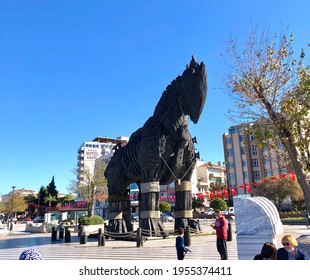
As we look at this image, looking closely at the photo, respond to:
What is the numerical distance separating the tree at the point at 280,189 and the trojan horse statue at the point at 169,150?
75.3 ft

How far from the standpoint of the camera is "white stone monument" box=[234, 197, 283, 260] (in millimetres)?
6974

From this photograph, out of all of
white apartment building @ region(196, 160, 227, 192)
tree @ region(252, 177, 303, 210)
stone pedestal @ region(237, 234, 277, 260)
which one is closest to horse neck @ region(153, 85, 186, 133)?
stone pedestal @ region(237, 234, 277, 260)

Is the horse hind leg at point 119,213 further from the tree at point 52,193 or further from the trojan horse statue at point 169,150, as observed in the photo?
the tree at point 52,193

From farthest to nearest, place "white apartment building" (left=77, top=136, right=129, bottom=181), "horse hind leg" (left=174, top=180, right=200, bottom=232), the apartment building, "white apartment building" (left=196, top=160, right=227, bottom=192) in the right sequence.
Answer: "white apartment building" (left=77, top=136, right=129, bottom=181)
"white apartment building" (left=196, top=160, right=227, bottom=192)
the apartment building
"horse hind leg" (left=174, top=180, right=200, bottom=232)

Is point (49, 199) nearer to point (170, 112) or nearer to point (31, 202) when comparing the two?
point (31, 202)

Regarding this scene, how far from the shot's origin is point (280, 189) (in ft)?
111

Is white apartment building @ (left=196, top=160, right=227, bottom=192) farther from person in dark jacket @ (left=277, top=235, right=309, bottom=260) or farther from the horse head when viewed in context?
person in dark jacket @ (left=277, top=235, right=309, bottom=260)

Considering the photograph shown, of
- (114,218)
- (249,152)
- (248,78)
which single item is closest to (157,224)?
(114,218)

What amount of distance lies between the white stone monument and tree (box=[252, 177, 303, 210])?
28.6 metres

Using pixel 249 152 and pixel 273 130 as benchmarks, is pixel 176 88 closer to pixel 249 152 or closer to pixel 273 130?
pixel 273 130

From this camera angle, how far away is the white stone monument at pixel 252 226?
6974 millimetres

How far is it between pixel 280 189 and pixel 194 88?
26.2 metres
